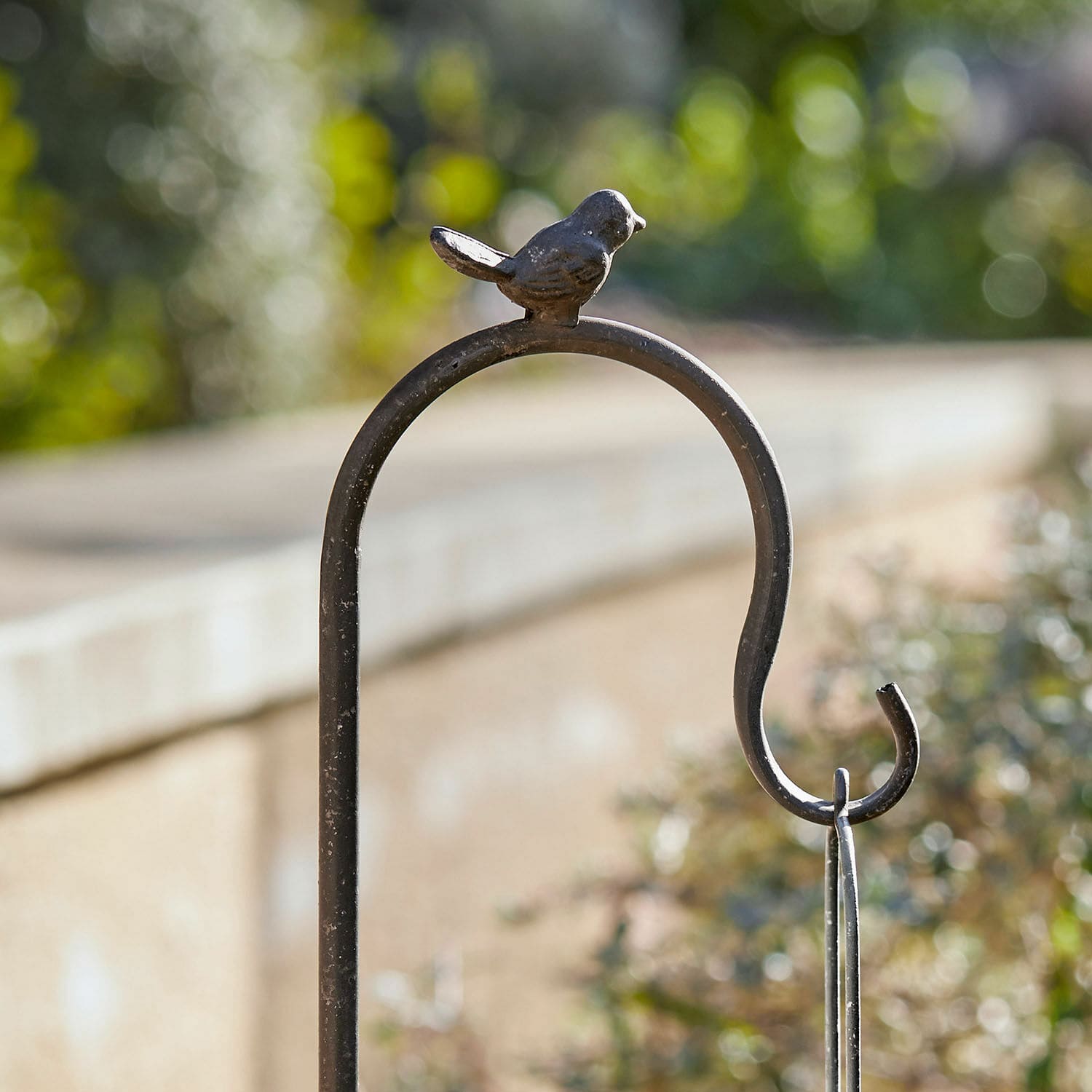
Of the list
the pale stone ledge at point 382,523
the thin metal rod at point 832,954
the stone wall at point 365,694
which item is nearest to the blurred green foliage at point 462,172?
the pale stone ledge at point 382,523

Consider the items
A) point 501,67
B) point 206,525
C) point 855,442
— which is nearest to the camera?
point 206,525

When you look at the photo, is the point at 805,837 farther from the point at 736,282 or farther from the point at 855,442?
the point at 736,282

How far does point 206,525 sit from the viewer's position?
195 cm

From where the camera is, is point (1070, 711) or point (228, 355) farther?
point (228, 355)

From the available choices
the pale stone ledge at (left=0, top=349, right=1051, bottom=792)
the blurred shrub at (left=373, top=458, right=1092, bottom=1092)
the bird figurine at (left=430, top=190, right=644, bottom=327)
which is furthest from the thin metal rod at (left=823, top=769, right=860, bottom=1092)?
the pale stone ledge at (left=0, top=349, right=1051, bottom=792)

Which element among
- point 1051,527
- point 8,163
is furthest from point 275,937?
point 8,163

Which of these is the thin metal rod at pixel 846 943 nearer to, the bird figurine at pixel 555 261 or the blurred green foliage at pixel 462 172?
the bird figurine at pixel 555 261

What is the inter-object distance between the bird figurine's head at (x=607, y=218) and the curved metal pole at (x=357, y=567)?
0.15 ft

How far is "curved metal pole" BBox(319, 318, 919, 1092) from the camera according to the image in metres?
0.71

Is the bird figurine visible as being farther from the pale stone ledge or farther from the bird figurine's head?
the pale stone ledge

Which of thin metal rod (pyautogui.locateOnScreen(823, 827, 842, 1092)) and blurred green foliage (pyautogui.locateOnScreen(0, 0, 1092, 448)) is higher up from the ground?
blurred green foliage (pyautogui.locateOnScreen(0, 0, 1092, 448))

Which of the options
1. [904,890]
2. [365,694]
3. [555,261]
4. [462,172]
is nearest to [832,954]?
[555,261]

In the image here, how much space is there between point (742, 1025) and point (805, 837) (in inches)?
8.7

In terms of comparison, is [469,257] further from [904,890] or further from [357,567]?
[904,890]
